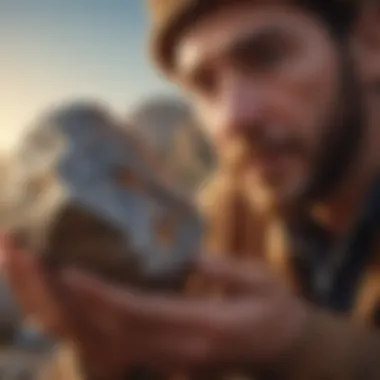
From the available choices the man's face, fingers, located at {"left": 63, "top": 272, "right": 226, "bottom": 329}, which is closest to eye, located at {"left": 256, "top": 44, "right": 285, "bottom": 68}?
the man's face

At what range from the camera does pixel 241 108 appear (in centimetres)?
36

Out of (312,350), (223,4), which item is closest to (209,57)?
(223,4)

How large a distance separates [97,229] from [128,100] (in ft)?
0.38

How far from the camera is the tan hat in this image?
36 centimetres

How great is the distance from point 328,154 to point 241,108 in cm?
4

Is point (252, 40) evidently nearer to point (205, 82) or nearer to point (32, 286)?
point (205, 82)

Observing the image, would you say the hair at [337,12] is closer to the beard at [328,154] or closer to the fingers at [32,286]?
the beard at [328,154]

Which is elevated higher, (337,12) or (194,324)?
(337,12)

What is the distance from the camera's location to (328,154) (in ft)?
1.21

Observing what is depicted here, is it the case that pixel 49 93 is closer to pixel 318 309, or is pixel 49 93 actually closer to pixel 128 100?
pixel 128 100

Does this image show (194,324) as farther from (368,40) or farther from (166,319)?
(368,40)

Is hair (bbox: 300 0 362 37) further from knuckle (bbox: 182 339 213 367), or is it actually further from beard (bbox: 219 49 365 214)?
knuckle (bbox: 182 339 213 367)

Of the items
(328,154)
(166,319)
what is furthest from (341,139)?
(166,319)

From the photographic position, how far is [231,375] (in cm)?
34
